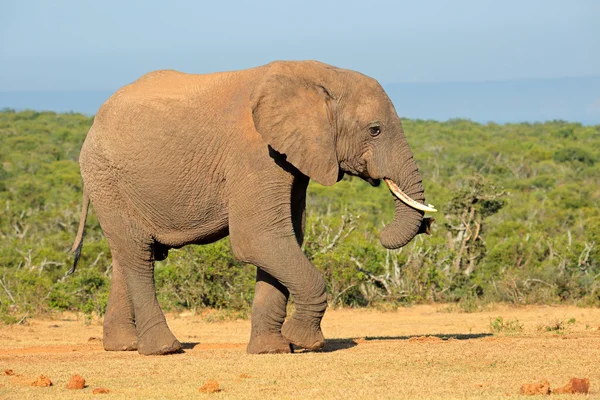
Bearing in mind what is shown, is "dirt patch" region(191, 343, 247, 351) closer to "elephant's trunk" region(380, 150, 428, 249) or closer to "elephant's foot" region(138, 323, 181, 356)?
"elephant's foot" region(138, 323, 181, 356)

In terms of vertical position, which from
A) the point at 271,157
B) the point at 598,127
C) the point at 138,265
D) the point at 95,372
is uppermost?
the point at 598,127

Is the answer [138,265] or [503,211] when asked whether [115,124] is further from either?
[503,211]

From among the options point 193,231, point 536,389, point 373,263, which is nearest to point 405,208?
point 193,231

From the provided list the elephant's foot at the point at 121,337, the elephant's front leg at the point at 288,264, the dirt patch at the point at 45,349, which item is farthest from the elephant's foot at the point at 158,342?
the elephant's front leg at the point at 288,264

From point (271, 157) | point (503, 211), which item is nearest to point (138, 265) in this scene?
point (271, 157)

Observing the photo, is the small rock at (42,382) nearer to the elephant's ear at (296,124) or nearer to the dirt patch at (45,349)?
the dirt patch at (45,349)

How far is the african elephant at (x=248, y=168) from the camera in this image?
8805mm

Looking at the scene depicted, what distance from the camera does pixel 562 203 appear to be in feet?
85.9

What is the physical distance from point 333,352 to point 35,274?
25.2ft

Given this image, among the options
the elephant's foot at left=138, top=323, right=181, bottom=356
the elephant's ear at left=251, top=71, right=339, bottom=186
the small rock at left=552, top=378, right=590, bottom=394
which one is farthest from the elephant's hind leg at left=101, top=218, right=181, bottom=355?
the small rock at left=552, top=378, right=590, bottom=394

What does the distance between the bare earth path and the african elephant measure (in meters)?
0.59

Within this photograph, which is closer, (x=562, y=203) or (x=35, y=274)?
(x=35, y=274)

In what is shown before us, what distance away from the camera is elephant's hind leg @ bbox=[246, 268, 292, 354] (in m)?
9.19

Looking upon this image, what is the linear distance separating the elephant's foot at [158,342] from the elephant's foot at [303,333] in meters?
1.14
